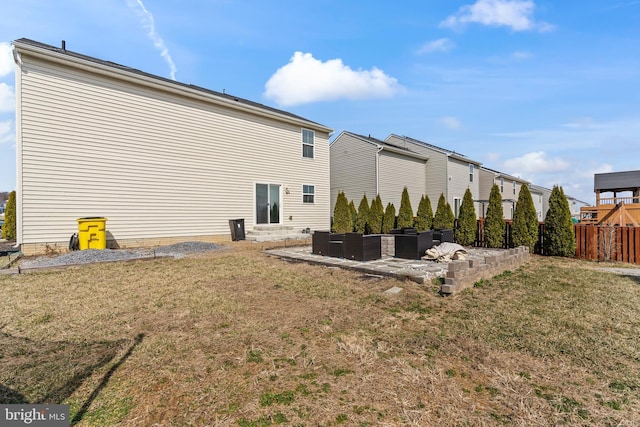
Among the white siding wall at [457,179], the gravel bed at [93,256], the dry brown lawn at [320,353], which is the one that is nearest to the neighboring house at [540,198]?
the white siding wall at [457,179]

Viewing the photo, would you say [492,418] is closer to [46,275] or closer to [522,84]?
[46,275]

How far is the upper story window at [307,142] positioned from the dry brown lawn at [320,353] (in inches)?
422

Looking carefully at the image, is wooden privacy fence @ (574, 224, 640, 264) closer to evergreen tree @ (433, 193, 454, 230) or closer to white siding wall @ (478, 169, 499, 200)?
evergreen tree @ (433, 193, 454, 230)

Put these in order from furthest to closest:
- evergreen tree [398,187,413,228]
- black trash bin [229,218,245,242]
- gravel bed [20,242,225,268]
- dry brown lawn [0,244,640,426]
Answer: evergreen tree [398,187,413,228] < black trash bin [229,218,245,242] < gravel bed [20,242,225,268] < dry brown lawn [0,244,640,426]

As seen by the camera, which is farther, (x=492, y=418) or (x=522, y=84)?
(x=522, y=84)

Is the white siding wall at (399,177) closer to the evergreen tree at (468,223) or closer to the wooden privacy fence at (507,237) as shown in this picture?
the evergreen tree at (468,223)

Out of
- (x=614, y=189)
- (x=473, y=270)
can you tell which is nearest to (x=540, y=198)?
(x=614, y=189)

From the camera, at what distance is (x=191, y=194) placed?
11438 millimetres

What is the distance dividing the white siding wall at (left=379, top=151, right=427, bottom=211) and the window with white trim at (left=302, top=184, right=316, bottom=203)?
15.9 feet

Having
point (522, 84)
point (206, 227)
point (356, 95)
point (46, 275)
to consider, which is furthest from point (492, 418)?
point (356, 95)

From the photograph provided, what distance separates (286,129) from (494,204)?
29.8ft

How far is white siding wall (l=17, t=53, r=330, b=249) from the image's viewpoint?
8570mm

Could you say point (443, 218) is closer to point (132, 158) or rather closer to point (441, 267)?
point (441, 267)

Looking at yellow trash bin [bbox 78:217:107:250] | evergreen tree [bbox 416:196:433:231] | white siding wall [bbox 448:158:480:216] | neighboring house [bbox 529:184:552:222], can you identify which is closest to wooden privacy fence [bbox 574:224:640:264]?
evergreen tree [bbox 416:196:433:231]
